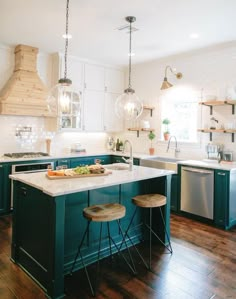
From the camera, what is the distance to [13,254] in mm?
2820

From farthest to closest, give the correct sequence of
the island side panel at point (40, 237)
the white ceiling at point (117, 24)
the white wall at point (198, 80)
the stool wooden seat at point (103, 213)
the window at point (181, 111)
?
the window at point (181, 111) → the white wall at point (198, 80) → the white ceiling at point (117, 24) → the stool wooden seat at point (103, 213) → the island side panel at point (40, 237)

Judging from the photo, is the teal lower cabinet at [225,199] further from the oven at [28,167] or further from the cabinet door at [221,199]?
the oven at [28,167]

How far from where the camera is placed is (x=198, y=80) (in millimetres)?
4871

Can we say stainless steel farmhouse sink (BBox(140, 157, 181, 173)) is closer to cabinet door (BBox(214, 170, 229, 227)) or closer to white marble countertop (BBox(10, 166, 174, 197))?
cabinet door (BBox(214, 170, 229, 227))

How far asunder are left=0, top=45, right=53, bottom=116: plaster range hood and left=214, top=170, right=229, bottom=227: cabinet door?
2992 mm

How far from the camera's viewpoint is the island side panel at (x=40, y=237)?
7.33 feet

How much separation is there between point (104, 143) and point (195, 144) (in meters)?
2.31

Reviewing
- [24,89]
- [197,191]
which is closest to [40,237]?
[197,191]

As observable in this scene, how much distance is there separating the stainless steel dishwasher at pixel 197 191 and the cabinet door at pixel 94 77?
2.68 meters

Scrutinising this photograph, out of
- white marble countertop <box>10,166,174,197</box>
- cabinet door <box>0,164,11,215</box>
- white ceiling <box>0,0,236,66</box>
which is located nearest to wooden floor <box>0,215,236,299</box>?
white marble countertop <box>10,166,174,197</box>

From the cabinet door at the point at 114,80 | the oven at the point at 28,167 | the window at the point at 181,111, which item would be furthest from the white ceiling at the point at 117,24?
the oven at the point at 28,167

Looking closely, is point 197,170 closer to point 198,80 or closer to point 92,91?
point 198,80

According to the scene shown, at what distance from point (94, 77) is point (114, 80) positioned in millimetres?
607

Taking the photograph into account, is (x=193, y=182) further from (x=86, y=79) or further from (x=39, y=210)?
(x=86, y=79)
